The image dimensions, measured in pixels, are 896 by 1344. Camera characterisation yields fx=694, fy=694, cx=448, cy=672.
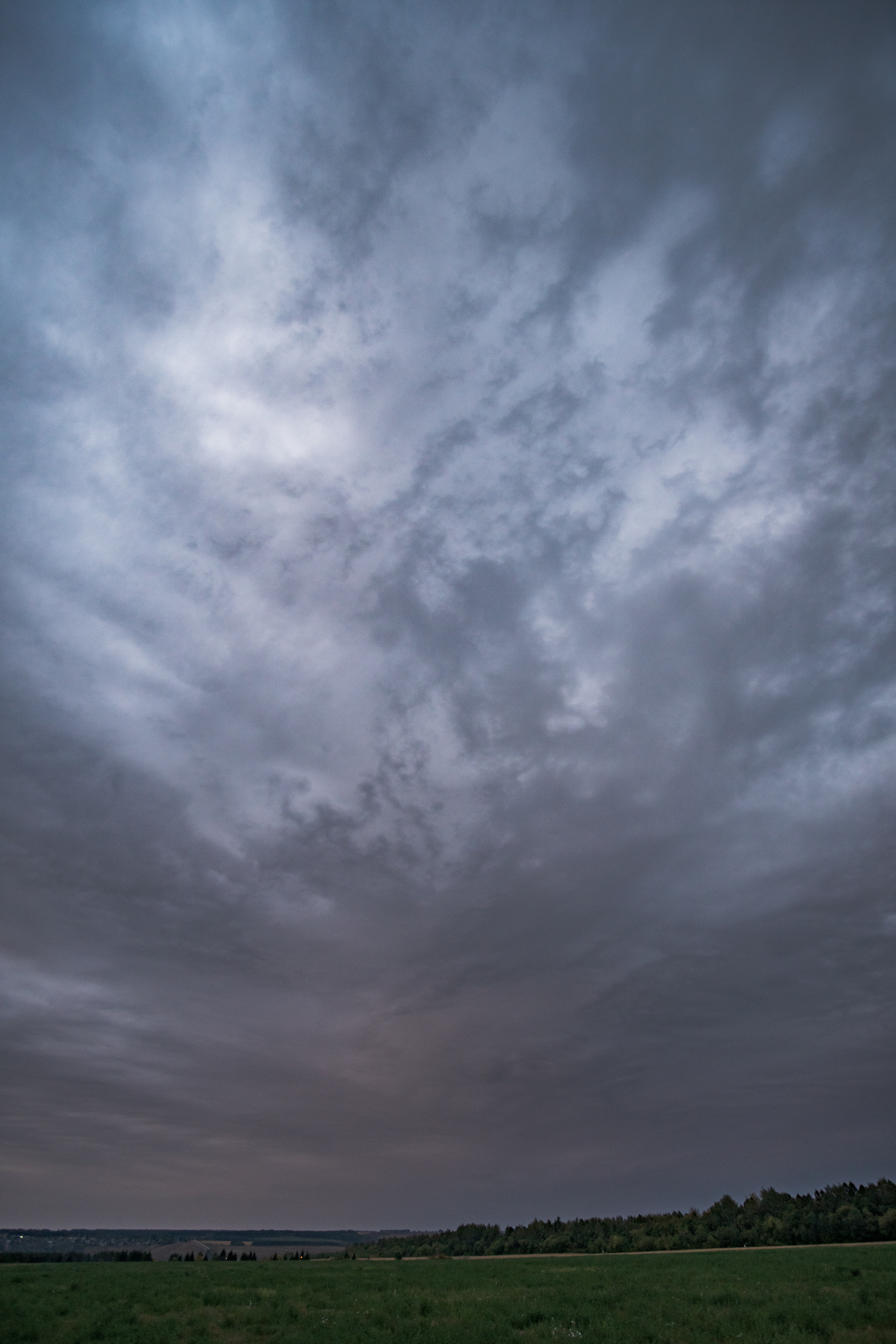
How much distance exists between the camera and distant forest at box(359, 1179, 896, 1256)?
7856cm

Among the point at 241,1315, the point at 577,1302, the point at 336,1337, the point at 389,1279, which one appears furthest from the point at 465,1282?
the point at 336,1337

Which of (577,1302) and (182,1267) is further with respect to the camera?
(182,1267)

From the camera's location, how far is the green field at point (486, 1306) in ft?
76.1

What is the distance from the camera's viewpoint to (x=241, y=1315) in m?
28.6

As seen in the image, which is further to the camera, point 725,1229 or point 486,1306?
point 725,1229

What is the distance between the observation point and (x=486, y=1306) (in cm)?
2912

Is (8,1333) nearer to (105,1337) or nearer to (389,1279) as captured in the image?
(105,1337)

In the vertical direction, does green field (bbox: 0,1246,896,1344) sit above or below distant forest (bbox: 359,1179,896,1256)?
above

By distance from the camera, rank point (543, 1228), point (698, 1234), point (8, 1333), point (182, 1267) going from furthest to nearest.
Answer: point (543, 1228) < point (698, 1234) < point (182, 1267) < point (8, 1333)

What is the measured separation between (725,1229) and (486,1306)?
78496mm

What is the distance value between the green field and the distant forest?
41.5 meters

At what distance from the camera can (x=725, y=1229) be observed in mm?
86250

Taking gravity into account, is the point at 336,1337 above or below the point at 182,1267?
above

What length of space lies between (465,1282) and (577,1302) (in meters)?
14.5
